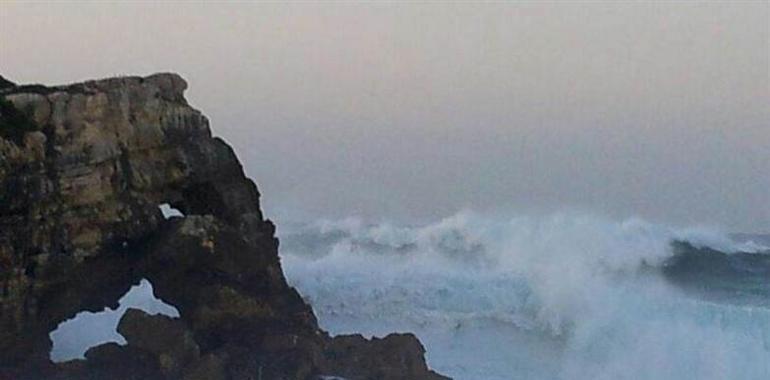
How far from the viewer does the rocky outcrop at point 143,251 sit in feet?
63.8

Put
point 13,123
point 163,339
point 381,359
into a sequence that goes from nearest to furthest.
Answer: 1. point 13,123
2. point 163,339
3. point 381,359

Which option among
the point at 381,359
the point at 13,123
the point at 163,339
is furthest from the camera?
the point at 381,359

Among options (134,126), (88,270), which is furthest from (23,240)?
(134,126)

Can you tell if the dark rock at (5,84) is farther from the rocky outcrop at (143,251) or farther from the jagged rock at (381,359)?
the jagged rock at (381,359)

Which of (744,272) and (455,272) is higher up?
(744,272)

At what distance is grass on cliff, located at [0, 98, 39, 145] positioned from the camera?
63.1 feet

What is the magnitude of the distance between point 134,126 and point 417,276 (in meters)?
9.26

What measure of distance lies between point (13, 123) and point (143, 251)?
311cm

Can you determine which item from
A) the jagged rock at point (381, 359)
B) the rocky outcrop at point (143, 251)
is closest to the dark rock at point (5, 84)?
the rocky outcrop at point (143, 251)

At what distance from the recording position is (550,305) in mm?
25609

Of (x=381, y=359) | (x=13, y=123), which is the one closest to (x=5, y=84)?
(x=13, y=123)

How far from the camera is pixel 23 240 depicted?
757 inches

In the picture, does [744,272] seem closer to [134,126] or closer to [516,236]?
[516,236]

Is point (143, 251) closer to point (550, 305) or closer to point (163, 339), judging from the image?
point (163, 339)
